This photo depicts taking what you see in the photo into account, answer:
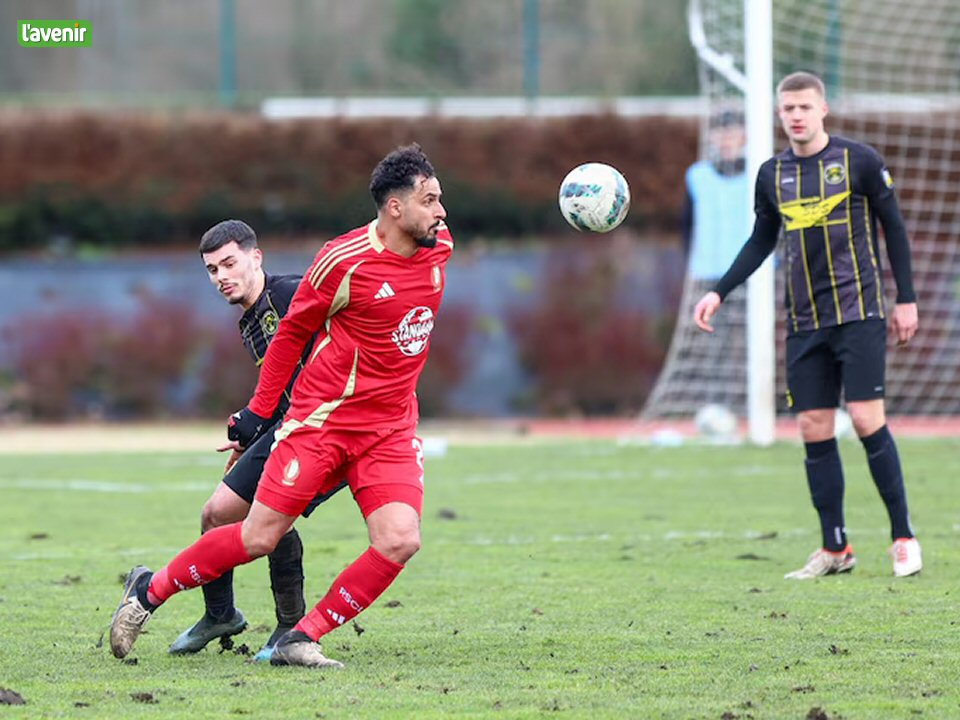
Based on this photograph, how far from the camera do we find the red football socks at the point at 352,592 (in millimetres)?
5582

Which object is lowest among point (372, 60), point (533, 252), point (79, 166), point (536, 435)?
point (536, 435)

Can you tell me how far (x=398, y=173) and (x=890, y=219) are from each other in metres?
3.03

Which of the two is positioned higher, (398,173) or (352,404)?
(398,173)

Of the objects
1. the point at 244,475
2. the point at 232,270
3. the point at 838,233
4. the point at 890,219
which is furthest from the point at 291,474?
the point at 890,219

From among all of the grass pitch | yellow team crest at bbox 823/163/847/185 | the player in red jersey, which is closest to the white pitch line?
the grass pitch

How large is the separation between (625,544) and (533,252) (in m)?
11.4

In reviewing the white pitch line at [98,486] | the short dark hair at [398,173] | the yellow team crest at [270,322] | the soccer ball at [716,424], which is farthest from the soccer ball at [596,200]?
the soccer ball at [716,424]

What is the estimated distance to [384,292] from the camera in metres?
5.52

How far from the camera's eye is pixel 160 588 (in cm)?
572

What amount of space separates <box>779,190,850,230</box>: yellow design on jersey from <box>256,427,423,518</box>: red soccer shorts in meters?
2.79

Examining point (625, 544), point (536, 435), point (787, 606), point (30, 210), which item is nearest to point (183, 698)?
point (787, 606)

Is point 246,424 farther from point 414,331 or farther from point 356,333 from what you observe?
point 414,331

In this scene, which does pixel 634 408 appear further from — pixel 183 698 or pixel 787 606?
pixel 183 698

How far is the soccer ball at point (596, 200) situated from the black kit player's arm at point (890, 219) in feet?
5.40
